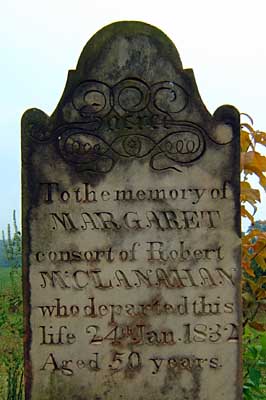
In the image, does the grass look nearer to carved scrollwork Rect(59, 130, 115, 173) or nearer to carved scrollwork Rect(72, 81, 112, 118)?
carved scrollwork Rect(59, 130, 115, 173)

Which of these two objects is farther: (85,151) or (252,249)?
(252,249)

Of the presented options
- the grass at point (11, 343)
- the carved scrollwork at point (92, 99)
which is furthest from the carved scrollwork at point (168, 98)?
the grass at point (11, 343)

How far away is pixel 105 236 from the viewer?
4.59 m

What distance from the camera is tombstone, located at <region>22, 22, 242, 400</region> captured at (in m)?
4.56

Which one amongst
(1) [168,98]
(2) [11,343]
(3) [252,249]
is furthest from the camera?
(2) [11,343]

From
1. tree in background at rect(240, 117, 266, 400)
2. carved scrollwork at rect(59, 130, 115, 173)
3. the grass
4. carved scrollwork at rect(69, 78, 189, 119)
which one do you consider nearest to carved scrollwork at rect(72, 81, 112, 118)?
carved scrollwork at rect(69, 78, 189, 119)

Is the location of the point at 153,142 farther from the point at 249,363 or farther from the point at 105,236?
the point at 249,363

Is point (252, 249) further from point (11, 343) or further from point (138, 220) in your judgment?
point (11, 343)

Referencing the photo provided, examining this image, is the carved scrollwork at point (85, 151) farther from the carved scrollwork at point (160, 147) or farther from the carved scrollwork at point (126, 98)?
the carved scrollwork at point (126, 98)

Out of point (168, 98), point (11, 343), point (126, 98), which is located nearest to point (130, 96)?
point (126, 98)

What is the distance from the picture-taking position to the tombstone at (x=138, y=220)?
456 cm

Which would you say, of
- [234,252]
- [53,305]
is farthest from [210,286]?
[53,305]

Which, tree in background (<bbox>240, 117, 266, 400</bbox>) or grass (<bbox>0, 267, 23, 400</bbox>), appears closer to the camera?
tree in background (<bbox>240, 117, 266, 400</bbox>)

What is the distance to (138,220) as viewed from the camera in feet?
15.0
